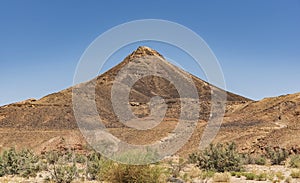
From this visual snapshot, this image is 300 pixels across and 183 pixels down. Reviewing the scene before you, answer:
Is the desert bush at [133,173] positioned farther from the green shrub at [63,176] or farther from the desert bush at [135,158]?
the green shrub at [63,176]

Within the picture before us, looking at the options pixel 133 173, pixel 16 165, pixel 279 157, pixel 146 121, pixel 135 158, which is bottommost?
pixel 133 173

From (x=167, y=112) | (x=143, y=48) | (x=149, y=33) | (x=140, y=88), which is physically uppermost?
(x=143, y=48)

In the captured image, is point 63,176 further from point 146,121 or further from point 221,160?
point 146,121

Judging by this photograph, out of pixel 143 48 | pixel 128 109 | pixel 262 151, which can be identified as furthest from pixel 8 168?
pixel 143 48

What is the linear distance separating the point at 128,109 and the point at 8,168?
51.2 metres

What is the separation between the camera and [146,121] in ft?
234

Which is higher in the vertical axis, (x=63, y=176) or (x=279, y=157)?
(x=279, y=157)

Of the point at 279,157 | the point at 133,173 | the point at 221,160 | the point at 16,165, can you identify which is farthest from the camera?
the point at 279,157

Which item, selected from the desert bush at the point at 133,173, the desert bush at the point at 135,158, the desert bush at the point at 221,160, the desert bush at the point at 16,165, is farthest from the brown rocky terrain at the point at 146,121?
the desert bush at the point at 133,173

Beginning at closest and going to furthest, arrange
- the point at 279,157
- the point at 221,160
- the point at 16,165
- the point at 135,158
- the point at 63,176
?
the point at 135,158
the point at 63,176
the point at 16,165
the point at 221,160
the point at 279,157

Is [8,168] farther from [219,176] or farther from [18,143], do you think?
[18,143]

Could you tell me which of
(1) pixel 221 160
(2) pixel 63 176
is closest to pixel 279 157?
(1) pixel 221 160

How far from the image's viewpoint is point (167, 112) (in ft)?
273

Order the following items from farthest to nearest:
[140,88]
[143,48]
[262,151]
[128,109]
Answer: [143,48] → [140,88] → [128,109] → [262,151]
